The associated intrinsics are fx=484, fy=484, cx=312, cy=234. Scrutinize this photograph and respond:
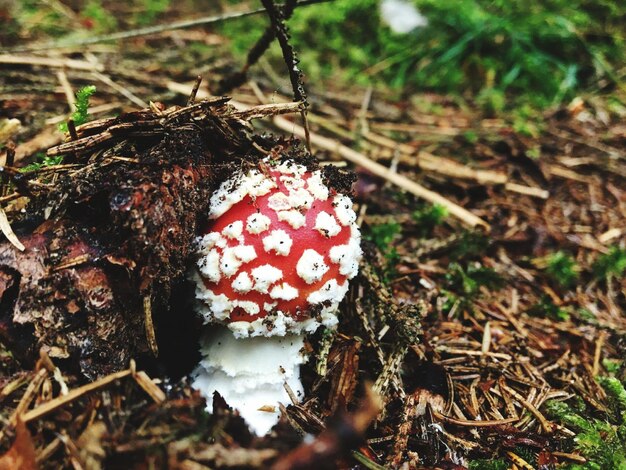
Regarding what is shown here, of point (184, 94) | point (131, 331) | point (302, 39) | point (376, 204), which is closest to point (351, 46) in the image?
point (302, 39)

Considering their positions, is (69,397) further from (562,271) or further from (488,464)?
(562,271)

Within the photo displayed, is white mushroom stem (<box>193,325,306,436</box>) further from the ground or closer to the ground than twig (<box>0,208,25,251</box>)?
closer to the ground

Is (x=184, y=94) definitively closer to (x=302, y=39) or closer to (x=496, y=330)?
(x=302, y=39)

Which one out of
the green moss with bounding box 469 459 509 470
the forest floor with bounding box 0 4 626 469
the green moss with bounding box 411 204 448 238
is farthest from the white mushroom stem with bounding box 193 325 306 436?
the green moss with bounding box 411 204 448 238

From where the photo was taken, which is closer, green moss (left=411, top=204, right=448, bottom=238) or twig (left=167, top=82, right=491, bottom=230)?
green moss (left=411, top=204, right=448, bottom=238)

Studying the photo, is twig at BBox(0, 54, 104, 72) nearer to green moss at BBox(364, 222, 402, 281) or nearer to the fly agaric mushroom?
the fly agaric mushroom

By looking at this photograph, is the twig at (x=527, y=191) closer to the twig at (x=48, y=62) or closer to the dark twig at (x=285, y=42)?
the dark twig at (x=285, y=42)

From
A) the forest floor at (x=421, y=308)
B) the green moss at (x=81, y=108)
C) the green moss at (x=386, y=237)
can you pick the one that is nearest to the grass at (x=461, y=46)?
the forest floor at (x=421, y=308)

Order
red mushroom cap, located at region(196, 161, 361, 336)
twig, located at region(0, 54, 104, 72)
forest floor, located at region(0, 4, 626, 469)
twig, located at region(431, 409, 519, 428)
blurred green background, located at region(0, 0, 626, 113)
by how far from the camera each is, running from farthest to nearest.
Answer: blurred green background, located at region(0, 0, 626, 113)
twig, located at region(0, 54, 104, 72)
twig, located at region(431, 409, 519, 428)
red mushroom cap, located at region(196, 161, 361, 336)
forest floor, located at region(0, 4, 626, 469)
